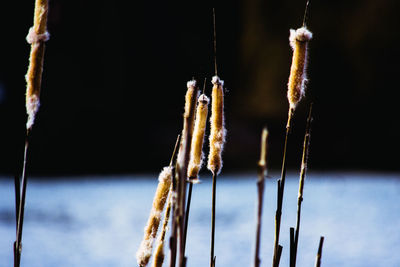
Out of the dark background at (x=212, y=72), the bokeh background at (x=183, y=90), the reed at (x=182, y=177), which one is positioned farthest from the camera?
the dark background at (x=212, y=72)

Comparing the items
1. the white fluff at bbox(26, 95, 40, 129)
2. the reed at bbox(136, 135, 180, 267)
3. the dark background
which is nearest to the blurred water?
the dark background

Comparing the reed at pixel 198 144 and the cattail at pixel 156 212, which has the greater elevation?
the reed at pixel 198 144

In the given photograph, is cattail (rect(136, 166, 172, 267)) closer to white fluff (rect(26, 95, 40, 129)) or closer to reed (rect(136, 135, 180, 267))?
reed (rect(136, 135, 180, 267))

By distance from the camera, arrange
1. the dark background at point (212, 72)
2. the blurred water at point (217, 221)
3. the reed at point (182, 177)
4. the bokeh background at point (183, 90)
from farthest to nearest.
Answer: the dark background at point (212, 72) < the bokeh background at point (183, 90) < the blurred water at point (217, 221) < the reed at point (182, 177)

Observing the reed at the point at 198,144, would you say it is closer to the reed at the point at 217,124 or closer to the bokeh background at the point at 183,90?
the reed at the point at 217,124

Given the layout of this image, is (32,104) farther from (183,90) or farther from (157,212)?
(183,90)

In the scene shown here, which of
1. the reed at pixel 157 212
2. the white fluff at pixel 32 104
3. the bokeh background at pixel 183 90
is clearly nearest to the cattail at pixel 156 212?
the reed at pixel 157 212
